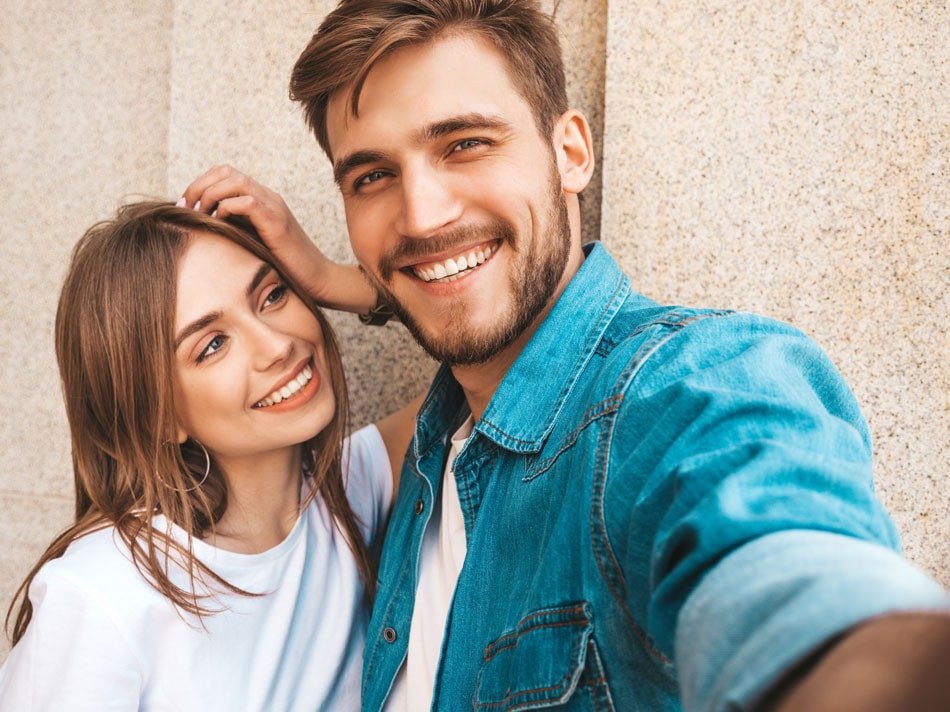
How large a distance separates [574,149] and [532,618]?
1.17 meters

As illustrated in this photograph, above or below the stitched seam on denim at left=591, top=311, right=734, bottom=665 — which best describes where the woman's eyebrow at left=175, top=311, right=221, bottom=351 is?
below

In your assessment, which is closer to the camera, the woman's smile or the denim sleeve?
the denim sleeve

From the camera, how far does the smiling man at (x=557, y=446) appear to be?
2.04 ft

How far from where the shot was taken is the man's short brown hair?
5.23ft

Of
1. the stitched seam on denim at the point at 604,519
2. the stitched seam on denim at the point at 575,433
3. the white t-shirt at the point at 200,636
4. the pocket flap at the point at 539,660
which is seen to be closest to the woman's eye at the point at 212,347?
the white t-shirt at the point at 200,636

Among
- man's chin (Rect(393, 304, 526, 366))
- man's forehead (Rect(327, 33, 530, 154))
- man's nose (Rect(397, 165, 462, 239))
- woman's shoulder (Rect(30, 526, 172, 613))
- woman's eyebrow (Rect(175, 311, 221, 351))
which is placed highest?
man's forehead (Rect(327, 33, 530, 154))

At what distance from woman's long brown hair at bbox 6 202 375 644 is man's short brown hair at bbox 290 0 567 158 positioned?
53 cm

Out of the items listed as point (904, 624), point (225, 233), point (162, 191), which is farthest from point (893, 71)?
point (162, 191)

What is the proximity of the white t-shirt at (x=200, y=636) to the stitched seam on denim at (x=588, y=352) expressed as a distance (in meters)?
0.86

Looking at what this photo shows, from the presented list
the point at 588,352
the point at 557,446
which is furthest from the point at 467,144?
the point at 557,446

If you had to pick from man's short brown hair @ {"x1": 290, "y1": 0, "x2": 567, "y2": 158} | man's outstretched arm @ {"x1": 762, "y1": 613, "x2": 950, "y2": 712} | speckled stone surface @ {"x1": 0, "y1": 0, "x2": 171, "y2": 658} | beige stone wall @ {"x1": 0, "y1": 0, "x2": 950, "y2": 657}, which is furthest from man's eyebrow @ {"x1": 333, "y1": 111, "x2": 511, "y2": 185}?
speckled stone surface @ {"x1": 0, "y1": 0, "x2": 171, "y2": 658}

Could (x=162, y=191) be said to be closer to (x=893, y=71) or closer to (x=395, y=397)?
(x=395, y=397)

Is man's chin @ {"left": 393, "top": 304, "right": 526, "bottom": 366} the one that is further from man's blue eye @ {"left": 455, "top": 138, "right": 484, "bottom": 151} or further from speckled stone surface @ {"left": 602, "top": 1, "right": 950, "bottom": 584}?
speckled stone surface @ {"left": 602, "top": 1, "right": 950, "bottom": 584}

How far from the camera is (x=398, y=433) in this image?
231 cm
